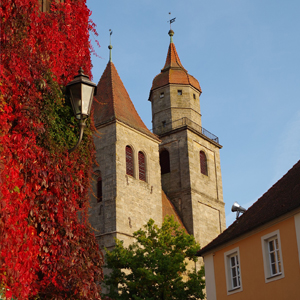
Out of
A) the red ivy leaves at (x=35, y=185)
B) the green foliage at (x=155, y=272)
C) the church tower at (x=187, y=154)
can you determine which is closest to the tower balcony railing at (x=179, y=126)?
the church tower at (x=187, y=154)

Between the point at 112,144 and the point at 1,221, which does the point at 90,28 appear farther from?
the point at 112,144

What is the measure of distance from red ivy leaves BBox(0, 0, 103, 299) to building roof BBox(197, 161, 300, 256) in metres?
8.86

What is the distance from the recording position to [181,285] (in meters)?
24.7

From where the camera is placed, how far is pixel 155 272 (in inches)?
1000

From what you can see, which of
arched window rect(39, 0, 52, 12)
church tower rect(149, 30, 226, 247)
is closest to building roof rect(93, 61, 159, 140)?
church tower rect(149, 30, 226, 247)

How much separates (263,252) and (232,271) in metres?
2.03

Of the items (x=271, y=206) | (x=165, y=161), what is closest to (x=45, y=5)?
(x=271, y=206)

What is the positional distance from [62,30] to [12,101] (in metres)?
1.98

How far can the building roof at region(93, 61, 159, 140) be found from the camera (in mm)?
37688

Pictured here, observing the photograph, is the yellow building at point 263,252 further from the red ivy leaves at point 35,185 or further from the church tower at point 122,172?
the church tower at point 122,172

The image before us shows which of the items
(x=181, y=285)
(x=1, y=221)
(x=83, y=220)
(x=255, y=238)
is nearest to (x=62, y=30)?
(x=83, y=220)

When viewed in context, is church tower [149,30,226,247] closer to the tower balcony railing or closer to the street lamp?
the tower balcony railing

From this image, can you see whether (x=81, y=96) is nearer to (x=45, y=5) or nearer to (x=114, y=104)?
(x=45, y=5)

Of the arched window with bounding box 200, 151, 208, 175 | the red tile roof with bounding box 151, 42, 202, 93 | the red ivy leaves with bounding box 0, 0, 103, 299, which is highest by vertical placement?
the red tile roof with bounding box 151, 42, 202, 93
